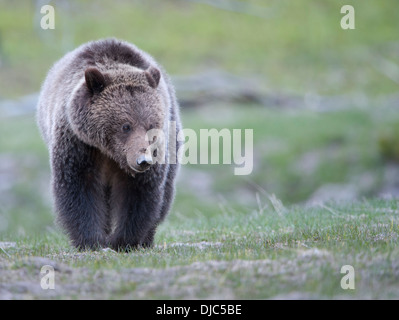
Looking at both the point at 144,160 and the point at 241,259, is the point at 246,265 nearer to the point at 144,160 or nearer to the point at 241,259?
the point at 241,259

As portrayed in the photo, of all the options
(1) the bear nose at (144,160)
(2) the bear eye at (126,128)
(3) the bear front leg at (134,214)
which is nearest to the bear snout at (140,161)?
(1) the bear nose at (144,160)

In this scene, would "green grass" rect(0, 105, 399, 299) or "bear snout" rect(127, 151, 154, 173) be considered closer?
"green grass" rect(0, 105, 399, 299)

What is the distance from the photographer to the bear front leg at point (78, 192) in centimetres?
773

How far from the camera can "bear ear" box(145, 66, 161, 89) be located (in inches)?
309

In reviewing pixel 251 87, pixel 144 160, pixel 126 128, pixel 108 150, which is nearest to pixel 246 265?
pixel 144 160

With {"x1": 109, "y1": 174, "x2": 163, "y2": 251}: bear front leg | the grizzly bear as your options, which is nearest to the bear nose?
the grizzly bear

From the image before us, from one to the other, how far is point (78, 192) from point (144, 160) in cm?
119

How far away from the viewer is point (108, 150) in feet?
24.9

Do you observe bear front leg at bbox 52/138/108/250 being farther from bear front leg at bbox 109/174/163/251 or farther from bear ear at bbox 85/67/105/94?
bear ear at bbox 85/67/105/94

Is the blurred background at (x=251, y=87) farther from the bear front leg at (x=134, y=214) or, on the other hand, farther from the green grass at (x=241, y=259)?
the green grass at (x=241, y=259)

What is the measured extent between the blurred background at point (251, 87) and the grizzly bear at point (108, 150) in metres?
2.23

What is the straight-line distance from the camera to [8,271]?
5.77 m

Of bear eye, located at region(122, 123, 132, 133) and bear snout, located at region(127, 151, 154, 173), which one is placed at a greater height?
bear eye, located at region(122, 123, 132, 133)

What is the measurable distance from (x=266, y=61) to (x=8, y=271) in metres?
30.0
